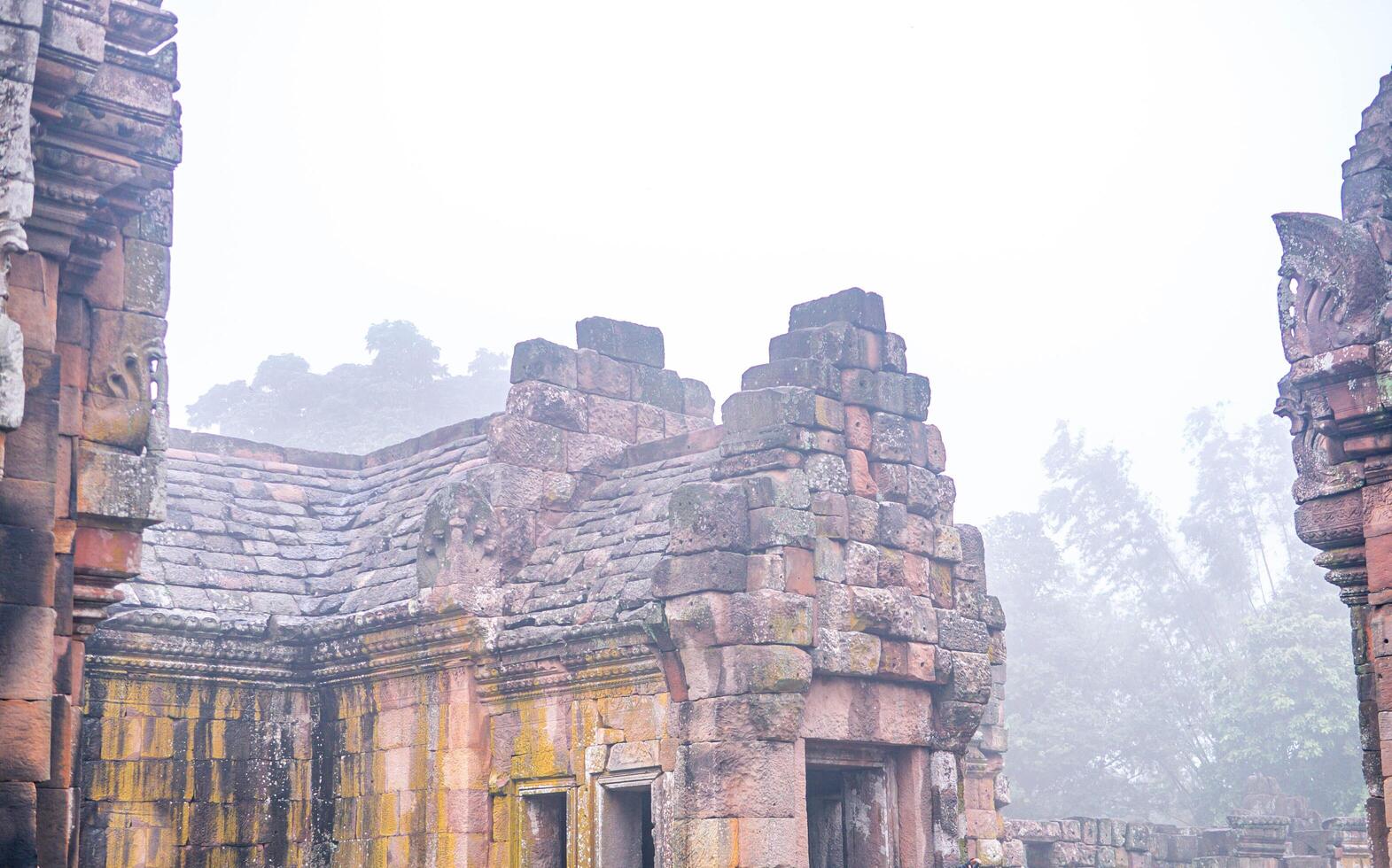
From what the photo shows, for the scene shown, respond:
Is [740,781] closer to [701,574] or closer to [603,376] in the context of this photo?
[701,574]

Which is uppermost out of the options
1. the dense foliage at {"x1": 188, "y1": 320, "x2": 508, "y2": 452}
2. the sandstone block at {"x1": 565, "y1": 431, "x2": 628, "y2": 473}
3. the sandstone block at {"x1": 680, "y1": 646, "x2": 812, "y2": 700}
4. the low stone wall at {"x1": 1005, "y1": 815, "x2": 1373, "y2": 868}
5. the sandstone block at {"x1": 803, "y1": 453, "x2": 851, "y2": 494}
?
the dense foliage at {"x1": 188, "y1": 320, "x2": 508, "y2": 452}

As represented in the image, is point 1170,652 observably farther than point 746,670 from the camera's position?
Yes

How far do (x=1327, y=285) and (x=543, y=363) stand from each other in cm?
617

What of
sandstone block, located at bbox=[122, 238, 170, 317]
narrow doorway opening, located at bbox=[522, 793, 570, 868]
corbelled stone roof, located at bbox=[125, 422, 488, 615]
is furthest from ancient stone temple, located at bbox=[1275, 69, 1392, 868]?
corbelled stone roof, located at bbox=[125, 422, 488, 615]

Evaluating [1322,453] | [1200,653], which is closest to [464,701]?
[1322,453]

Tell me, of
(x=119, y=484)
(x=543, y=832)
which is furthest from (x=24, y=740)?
(x=543, y=832)

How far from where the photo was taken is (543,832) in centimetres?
1086

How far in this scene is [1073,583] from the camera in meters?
45.4

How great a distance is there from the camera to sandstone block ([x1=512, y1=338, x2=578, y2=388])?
11898mm

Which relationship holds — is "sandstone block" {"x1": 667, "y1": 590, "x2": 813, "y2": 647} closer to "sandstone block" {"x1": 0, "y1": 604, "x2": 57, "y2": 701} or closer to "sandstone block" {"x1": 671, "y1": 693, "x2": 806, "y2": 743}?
"sandstone block" {"x1": 671, "y1": 693, "x2": 806, "y2": 743}

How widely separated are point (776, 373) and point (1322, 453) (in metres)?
4.01

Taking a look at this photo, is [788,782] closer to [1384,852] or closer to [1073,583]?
[1384,852]

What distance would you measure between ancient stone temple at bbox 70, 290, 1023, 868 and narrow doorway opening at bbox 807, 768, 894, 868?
3 centimetres

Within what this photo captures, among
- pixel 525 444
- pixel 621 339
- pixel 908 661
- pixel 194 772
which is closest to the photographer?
pixel 908 661
